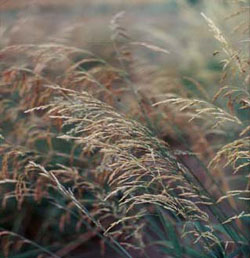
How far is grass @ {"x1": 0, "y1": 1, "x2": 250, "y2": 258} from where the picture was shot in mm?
3188

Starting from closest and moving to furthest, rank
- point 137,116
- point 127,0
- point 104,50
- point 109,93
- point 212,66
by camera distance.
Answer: point 109,93, point 137,116, point 104,50, point 212,66, point 127,0

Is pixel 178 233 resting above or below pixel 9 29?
below

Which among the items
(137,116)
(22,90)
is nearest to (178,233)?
(137,116)

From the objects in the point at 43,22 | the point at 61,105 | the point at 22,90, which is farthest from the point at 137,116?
the point at 43,22

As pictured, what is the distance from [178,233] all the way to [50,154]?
886 millimetres

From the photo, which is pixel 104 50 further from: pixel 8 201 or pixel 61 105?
pixel 61 105

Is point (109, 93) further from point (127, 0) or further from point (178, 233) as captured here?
point (127, 0)

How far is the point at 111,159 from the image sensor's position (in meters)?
3.30

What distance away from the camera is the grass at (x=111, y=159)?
10.5 ft

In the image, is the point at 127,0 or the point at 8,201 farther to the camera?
the point at 127,0

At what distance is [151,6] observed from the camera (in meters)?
13.0

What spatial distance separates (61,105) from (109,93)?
2.25 feet

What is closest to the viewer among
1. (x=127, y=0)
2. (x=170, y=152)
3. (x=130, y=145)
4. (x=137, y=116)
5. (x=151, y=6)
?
(x=130, y=145)

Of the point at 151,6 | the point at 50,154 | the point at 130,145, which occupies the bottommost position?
the point at 151,6
